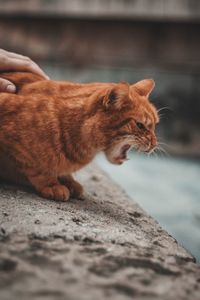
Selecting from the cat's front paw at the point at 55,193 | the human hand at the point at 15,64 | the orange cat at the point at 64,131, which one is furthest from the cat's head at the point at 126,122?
the human hand at the point at 15,64

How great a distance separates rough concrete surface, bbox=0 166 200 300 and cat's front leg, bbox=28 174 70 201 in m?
0.04

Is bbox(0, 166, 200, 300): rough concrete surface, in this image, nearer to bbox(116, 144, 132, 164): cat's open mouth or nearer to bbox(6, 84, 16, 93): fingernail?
bbox(116, 144, 132, 164): cat's open mouth

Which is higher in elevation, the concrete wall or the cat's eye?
the concrete wall

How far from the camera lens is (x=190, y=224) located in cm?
355

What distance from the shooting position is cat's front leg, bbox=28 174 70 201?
192cm

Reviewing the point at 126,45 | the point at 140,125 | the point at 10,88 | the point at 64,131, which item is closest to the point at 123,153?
the point at 140,125

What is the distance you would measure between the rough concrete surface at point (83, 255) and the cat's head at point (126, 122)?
0.31 meters

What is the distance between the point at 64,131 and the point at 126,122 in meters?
0.26

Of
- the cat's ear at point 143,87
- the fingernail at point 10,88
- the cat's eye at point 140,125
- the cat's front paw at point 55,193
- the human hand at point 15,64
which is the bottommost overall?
the cat's front paw at point 55,193

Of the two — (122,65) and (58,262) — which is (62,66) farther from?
(58,262)

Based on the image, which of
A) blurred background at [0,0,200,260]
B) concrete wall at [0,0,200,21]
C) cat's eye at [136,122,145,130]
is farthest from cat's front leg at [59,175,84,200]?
concrete wall at [0,0,200,21]

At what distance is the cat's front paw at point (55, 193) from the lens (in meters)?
1.92

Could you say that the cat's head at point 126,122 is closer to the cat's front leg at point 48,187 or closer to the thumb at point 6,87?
the cat's front leg at point 48,187

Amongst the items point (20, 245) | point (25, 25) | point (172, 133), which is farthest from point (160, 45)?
point (20, 245)
